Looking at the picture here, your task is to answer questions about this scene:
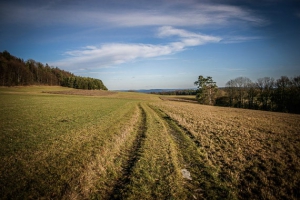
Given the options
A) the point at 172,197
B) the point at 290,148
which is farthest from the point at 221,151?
the point at 172,197

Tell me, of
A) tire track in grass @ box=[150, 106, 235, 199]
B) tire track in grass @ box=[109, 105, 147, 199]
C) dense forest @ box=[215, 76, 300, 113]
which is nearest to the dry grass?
tire track in grass @ box=[150, 106, 235, 199]

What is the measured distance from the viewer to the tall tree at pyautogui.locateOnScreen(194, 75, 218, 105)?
5862 cm

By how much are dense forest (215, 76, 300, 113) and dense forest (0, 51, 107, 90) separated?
108m

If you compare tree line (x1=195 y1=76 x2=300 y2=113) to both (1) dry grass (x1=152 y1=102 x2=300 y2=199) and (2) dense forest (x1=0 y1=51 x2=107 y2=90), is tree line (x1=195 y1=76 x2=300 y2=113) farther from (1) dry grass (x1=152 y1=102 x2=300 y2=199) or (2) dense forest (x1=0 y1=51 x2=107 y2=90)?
(2) dense forest (x1=0 y1=51 x2=107 y2=90)

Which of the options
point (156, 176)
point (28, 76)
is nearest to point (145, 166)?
point (156, 176)

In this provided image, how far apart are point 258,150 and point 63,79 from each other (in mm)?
146210

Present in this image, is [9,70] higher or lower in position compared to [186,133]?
higher

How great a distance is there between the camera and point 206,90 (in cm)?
5903

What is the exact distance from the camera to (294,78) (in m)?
46.1

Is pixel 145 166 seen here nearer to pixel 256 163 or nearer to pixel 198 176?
pixel 198 176

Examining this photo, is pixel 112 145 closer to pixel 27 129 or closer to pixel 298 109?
pixel 27 129

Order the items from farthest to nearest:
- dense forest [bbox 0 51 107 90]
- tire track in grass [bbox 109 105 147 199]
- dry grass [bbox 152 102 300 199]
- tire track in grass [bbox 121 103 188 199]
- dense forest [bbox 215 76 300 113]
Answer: dense forest [bbox 0 51 107 90]
dense forest [bbox 215 76 300 113]
dry grass [bbox 152 102 300 199]
tire track in grass [bbox 109 105 147 199]
tire track in grass [bbox 121 103 188 199]

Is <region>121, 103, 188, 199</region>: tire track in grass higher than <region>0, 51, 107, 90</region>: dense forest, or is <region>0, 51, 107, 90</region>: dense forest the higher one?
<region>0, 51, 107, 90</region>: dense forest

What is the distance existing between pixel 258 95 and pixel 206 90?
1971 cm
